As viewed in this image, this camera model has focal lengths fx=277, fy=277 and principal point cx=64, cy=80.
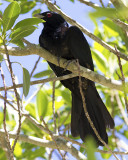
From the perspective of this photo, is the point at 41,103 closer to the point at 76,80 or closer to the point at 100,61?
the point at 76,80

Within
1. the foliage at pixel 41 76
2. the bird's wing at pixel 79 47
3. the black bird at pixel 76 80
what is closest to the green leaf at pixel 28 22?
the foliage at pixel 41 76

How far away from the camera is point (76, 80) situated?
345 cm

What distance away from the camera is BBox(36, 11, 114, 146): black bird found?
3209mm

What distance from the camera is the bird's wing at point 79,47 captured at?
3215 mm

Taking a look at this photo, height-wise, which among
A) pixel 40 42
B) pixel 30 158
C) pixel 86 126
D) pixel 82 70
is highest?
pixel 40 42

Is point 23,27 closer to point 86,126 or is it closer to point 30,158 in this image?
point 86,126

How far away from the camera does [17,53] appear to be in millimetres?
2445

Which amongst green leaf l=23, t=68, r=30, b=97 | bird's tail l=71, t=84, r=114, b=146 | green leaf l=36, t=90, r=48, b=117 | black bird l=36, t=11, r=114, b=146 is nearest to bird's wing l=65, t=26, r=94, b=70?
black bird l=36, t=11, r=114, b=146

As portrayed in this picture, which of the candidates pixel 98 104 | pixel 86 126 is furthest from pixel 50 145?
pixel 98 104

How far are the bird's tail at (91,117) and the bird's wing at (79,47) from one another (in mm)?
334

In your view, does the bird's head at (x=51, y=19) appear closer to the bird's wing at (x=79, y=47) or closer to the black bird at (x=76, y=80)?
the black bird at (x=76, y=80)

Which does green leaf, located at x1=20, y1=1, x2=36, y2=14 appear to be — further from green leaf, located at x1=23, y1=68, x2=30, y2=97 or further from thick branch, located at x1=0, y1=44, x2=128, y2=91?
green leaf, located at x1=23, y1=68, x2=30, y2=97

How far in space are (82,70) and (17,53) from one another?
23.6 inches

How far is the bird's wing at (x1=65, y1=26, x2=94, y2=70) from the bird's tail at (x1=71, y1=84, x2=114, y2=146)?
334 mm
